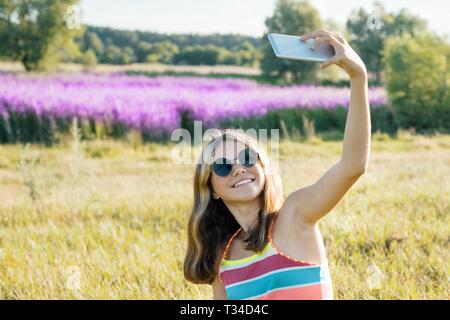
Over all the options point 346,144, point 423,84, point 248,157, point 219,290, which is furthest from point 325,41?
point 423,84

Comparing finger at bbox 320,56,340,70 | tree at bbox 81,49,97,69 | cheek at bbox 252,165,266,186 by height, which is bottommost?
tree at bbox 81,49,97,69

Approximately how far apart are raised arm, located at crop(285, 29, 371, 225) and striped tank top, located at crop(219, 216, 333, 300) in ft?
→ 0.44

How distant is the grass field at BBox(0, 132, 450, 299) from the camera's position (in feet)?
9.87

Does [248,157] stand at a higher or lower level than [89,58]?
higher

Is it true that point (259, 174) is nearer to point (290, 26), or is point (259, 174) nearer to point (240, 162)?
point (240, 162)

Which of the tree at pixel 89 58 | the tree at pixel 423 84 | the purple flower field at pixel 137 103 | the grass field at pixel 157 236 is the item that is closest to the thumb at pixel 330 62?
the grass field at pixel 157 236

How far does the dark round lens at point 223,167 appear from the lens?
1.88 meters

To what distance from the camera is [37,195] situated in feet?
16.7

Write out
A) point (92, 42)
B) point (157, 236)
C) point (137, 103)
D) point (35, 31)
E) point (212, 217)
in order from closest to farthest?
point (212, 217) → point (157, 236) → point (137, 103) → point (35, 31) → point (92, 42)

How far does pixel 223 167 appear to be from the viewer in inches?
74.2

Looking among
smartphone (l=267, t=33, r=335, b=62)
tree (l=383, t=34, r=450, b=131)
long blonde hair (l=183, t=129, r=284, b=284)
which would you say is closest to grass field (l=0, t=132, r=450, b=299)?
long blonde hair (l=183, t=129, r=284, b=284)

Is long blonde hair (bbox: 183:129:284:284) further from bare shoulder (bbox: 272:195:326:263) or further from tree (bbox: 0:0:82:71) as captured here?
tree (bbox: 0:0:82:71)

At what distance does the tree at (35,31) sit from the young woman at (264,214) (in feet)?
74.5

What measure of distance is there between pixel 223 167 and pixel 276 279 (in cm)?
38
